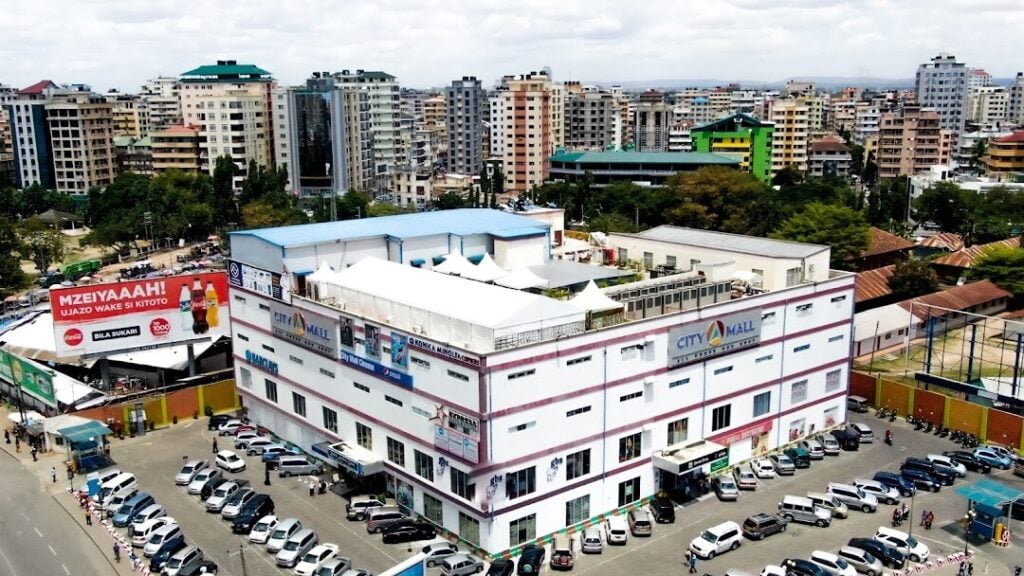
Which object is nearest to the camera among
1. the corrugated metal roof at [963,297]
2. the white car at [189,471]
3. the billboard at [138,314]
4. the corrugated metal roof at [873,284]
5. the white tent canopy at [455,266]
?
the white car at [189,471]

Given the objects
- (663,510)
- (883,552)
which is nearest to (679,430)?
(663,510)

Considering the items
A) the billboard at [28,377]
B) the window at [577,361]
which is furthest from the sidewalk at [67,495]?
the window at [577,361]

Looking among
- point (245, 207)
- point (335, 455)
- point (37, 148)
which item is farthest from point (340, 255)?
point (37, 148)

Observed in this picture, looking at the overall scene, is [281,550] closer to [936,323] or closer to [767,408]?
[767,408]

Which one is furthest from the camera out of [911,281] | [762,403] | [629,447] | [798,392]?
[911,281]

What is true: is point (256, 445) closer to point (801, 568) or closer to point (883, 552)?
point (801, 568)

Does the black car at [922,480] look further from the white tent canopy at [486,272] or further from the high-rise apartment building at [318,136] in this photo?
the high-rise apartment building at [318,136]

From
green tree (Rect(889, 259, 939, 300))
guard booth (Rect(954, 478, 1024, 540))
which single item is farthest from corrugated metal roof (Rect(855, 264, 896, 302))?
guard booth (Rect(954, 478, 1024, 540))

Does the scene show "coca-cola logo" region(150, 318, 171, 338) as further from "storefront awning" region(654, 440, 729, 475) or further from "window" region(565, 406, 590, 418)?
"storefront awning" region(654, 440, 729, 475)
